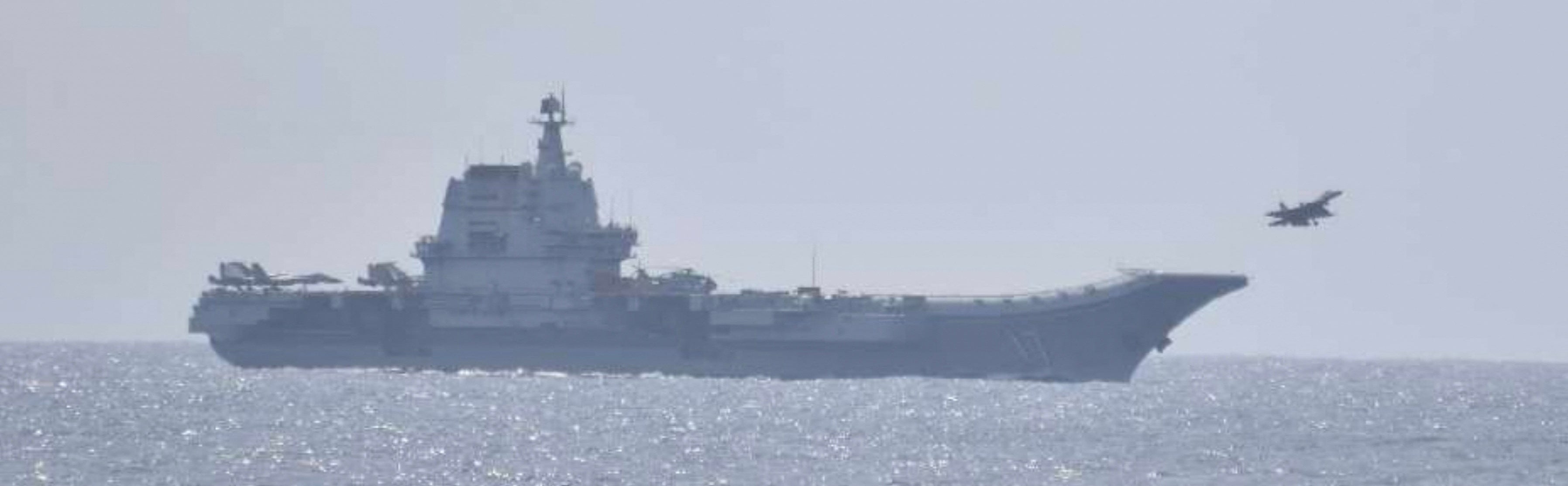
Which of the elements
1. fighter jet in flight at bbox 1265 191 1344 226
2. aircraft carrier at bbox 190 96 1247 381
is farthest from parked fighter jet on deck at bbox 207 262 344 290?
fighter jet in flight at bbox 1265 191 1344 226

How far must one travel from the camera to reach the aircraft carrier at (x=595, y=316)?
118 meters

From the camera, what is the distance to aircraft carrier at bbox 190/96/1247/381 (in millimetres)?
117500

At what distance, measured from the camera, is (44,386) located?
121 m

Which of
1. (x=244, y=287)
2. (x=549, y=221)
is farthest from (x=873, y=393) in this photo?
(x=244, y=287)

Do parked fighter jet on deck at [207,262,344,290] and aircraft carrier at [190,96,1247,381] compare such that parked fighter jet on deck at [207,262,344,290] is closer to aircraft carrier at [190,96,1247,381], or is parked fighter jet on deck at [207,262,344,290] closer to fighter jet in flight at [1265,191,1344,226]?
aircraft carrier at [190,96,1247,381]

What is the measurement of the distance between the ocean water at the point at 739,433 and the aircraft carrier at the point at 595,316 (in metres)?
1.03

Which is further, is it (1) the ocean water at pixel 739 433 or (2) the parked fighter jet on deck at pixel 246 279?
(2) the parked fighter jet on deck at pixel 246 279

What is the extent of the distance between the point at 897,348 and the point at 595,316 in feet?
34.9

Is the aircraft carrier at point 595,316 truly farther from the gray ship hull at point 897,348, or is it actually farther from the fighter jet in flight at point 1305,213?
the fighter jet in flight at point 1305,213

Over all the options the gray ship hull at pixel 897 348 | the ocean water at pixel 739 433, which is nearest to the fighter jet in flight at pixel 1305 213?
the ocean water at pixel 739 433

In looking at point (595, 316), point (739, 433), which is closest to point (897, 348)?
point (595, 316)

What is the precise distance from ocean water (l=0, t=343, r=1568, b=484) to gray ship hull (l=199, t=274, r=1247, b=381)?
79 cm

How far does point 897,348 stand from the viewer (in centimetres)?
11838

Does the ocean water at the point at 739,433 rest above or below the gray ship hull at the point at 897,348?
below
